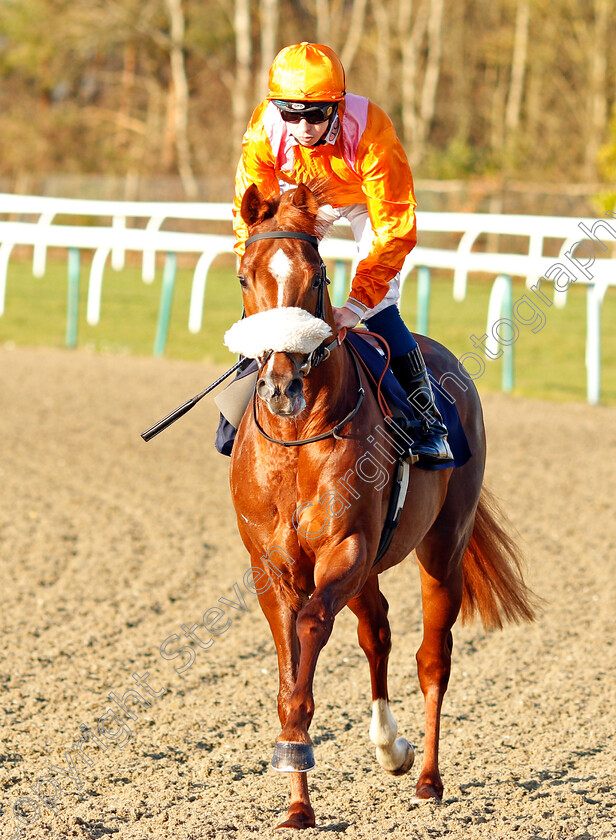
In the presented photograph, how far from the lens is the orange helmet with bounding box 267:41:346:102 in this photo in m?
3.29

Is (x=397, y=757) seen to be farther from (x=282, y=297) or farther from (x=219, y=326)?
(x=219, y=326)

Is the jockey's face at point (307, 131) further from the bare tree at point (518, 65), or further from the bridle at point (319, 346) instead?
the bare tree at point (518, 65)

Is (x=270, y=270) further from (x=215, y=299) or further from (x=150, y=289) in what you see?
(x=150, y=289)

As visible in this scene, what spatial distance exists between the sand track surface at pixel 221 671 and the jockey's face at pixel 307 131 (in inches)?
78.9

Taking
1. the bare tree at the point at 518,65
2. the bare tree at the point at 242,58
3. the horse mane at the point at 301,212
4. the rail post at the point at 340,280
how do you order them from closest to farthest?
the horse mane at the point at 301,212
the rail post at the point at 340,280
the bare tree at the point at 242,58
the bare tree at the point at 518,65

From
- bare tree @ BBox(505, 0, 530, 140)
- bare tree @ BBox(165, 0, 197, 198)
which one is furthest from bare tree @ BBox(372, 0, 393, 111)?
bare tree @ BBox(165, 0, 197, 198)

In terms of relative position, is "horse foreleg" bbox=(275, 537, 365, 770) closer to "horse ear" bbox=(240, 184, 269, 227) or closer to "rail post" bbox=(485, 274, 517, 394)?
"horse ear" bbox=(240, 184, 269, 227)

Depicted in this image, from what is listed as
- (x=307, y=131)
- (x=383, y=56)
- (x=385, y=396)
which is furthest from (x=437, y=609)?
(x=383, y=56)

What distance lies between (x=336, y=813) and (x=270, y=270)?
1646 millimetres

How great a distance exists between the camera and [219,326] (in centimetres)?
1461

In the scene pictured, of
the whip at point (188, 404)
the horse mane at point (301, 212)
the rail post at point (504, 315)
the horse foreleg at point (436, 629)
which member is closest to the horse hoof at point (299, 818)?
the horse foreleg at point (436, 629)

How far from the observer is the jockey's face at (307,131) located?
336cm

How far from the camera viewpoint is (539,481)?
8.15 meters

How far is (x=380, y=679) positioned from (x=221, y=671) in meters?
1.20
